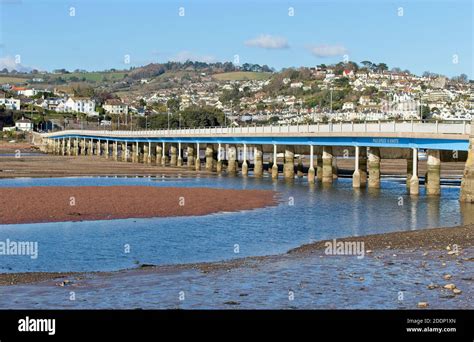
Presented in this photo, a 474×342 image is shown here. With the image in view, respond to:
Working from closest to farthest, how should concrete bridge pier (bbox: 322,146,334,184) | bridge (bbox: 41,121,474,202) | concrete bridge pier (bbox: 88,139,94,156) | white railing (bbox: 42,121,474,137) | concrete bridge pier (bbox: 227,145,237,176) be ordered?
1. white railing (bbox: 42,121,474,137)
2. bridge (bbox: 41,121,474,202)
3. concrete bridge pier (bbox: 322,146,334,184)
4. concrete bridge pier (bbox: 227,145,237,176)
5. concrete bridge pier (bbox: 88,139,94,156)

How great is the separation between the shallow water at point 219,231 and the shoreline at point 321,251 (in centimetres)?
116

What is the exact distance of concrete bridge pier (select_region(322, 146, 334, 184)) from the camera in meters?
70.2

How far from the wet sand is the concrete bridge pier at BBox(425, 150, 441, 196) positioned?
1014 cm

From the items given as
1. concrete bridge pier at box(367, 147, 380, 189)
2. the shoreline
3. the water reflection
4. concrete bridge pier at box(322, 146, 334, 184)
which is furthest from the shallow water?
concrete bridge pier at box(322, 146, 334, 184)

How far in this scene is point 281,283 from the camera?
2214cm

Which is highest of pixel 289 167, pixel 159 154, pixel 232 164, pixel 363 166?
pixel 363 166

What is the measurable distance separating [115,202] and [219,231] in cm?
1360

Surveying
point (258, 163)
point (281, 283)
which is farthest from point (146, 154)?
point (281, 283)

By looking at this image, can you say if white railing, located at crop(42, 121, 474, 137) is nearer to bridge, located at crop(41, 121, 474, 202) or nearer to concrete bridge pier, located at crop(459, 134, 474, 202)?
bridge, located at crop(41, 121, 474, 202)

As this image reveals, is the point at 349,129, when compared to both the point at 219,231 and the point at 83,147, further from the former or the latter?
the point at 83,147
